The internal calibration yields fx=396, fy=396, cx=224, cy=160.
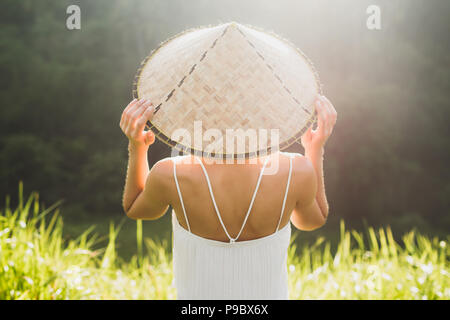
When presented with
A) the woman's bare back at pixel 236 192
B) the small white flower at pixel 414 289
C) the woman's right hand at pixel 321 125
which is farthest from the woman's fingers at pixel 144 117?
the small white flower at pixel 414 289

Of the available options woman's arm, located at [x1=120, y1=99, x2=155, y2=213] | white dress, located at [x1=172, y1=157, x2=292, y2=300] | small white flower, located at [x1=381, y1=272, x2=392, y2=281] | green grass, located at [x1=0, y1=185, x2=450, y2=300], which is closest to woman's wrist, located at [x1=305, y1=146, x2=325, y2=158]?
white dress, located at [x1=172, y1=157, x2=292, y2=300]

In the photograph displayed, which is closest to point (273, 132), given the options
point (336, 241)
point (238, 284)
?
point (238, 284)

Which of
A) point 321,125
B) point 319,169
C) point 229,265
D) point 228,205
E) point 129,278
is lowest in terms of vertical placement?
point 129,278

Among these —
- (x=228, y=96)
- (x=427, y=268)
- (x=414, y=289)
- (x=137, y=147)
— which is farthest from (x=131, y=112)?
(x=427, y=268)

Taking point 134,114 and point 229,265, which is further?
point 229,265

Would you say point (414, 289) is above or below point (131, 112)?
below

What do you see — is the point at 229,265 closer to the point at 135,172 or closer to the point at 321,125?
the point at 135,172

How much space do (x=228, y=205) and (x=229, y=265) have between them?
22cm

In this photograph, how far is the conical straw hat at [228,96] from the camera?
3.31 feet

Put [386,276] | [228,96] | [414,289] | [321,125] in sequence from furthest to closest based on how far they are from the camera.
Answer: [386,276] < [414,289] < [321,125] < [228,96]

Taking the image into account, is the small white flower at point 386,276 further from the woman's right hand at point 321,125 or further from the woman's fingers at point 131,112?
the woman's fingers at point 131,112

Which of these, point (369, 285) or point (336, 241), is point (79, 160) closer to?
point (336, 241)

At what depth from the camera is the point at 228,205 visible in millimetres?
1131

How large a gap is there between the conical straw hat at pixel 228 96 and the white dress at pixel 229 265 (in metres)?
0.32
